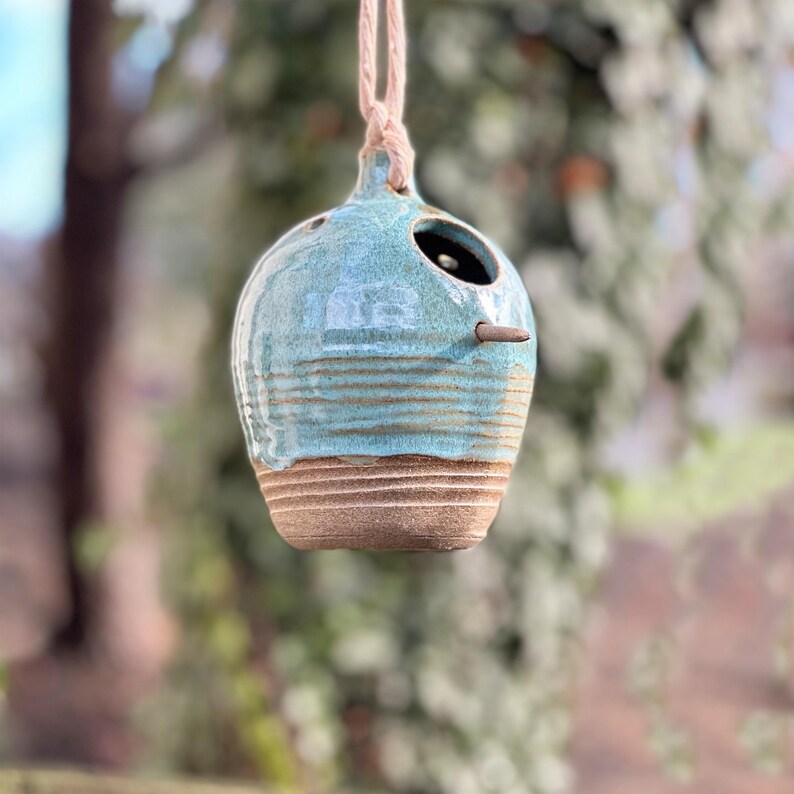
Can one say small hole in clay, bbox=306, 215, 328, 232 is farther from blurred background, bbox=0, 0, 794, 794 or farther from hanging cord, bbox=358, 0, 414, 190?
blurred background, bbox=0, 0, 794, 794

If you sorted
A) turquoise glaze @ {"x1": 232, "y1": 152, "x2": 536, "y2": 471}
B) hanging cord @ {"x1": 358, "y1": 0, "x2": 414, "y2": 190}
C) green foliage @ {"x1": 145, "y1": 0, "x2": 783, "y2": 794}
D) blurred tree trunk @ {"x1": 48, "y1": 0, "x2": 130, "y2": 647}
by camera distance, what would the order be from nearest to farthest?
turquoise glaze @ {"x1": 232, "y1": 152, "x2": 536, "y2": 471} < hanging cord @ {"x1": 358, "y1": 0, "x2": 414, "y2": 190} < green foliage @ {"x1": 145, "y1": 0, "x2": 783, "y2": 794} < blurred tree trunk @ {"x1": 48, "y1": 0, "x2": 130, "y2": 647}

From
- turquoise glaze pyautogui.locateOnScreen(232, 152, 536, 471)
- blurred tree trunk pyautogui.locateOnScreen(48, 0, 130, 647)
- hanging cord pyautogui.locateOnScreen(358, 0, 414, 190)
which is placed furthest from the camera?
blurred tree trunk pyautogui.locateOnScreen(48, 0, 130, 647)

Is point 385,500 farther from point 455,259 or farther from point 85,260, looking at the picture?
point 85,260

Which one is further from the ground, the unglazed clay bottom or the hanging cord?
the hanging cord

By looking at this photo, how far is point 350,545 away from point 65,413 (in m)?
5.62

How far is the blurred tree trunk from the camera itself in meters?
6.59

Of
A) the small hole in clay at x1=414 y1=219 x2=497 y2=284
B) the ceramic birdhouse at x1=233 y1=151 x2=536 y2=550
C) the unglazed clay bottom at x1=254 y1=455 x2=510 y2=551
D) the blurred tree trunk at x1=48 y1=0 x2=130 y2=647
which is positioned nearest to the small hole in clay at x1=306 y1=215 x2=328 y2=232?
the ceramic birdhouse at x1=233 y1=151 x2=536 y2=550

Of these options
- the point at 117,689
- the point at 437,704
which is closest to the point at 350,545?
the point at 437,704

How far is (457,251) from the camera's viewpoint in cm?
191

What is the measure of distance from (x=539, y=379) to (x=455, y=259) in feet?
6.11

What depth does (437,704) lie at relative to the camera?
3623 millimetres

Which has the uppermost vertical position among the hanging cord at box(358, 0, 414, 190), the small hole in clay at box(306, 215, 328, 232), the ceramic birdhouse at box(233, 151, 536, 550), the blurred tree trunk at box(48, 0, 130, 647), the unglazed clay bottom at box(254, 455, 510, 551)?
the hanging cord at box(358, 0, 414, 190)

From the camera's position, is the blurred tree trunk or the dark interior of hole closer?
the dark interior of hole

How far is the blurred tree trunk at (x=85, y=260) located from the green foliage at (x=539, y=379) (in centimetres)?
292
